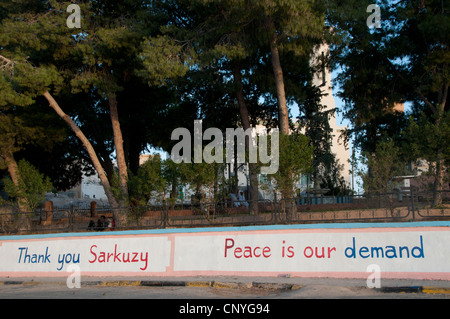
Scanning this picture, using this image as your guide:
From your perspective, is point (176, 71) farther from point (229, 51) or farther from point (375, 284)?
point (375, 284)

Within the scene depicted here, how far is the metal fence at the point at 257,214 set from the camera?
13016mm

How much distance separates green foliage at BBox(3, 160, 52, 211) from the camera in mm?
23422

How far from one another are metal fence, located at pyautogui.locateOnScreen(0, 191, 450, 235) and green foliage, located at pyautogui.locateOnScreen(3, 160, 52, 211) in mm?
2378

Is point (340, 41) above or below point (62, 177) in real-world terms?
above

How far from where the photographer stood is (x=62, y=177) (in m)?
37.6

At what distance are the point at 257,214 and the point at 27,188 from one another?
45.1 feet

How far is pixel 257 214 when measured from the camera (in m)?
17.6

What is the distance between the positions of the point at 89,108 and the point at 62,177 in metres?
9.49

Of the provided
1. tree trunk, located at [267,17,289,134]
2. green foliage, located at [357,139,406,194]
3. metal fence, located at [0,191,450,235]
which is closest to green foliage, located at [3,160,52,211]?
metal fence, located at [0,191,450,235]

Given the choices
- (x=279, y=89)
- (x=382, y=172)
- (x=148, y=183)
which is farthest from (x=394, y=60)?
(x=148, y=183)

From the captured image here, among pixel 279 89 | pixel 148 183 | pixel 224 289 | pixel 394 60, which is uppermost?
pixel 394 60

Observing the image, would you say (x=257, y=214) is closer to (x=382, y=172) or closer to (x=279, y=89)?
(x=382, y=172)
